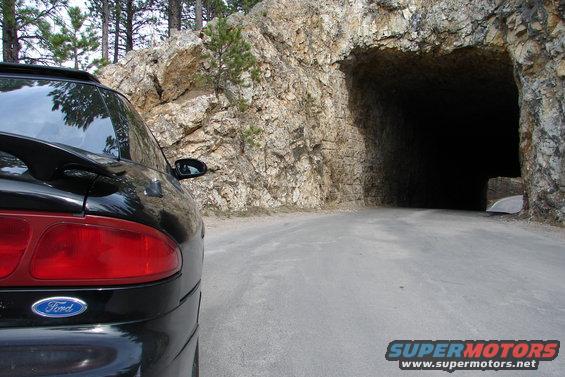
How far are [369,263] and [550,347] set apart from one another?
2.70 m

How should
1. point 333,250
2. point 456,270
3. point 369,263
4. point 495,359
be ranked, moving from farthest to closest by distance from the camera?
point 333,250 < point 369,263 < point 456,270 < point 495,359

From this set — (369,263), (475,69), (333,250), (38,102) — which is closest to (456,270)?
(369,263)

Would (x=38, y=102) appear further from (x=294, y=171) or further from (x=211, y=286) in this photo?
(x=294, y=171)

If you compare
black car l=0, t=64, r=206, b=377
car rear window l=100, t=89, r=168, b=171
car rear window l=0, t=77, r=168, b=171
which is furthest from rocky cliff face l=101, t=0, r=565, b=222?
black car l=0, t=64, r=206, b=377

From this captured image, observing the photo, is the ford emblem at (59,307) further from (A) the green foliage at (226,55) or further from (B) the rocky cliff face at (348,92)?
(A) the green foliage at (226,55)

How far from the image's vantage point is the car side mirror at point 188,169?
365 cm

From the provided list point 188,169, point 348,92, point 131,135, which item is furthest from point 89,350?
point 348,92

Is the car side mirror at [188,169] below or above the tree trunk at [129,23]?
below

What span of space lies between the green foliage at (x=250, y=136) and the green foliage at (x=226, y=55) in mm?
1684

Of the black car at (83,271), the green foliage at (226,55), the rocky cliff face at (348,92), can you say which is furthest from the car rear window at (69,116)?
the green foliage at (226,55)

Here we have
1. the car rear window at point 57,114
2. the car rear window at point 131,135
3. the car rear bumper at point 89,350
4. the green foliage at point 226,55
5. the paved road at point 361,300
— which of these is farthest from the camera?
the green foliage at point 226,55

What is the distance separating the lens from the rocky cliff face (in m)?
12.9

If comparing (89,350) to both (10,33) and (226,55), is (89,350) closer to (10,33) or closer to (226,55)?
(226,55)

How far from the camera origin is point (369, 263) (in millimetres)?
5703
